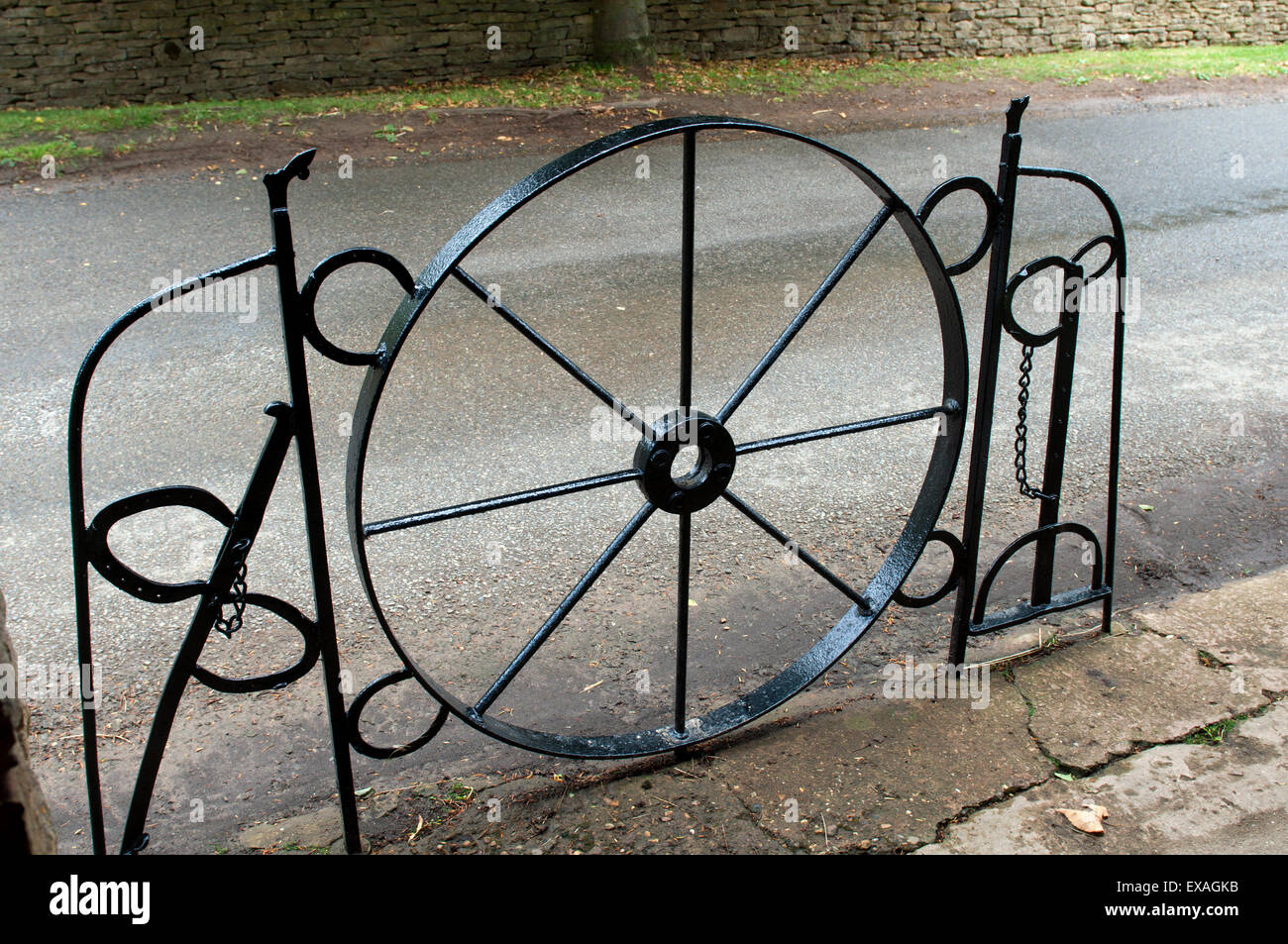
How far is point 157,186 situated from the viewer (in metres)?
7.60

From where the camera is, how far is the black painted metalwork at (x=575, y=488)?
1985 mm

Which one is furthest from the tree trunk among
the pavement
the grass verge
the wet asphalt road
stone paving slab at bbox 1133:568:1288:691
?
the pavement

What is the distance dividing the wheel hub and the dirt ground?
6.53 metres

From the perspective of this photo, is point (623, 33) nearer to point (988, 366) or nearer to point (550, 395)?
point (550, 395)

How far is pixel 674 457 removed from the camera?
2521 mm

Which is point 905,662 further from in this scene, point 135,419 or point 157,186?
point 157,186

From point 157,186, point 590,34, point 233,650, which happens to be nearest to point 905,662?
point 233,650

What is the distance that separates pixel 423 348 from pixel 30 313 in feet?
6.76

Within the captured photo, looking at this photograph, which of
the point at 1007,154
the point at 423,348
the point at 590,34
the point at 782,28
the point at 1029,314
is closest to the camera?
the point at 1007,154

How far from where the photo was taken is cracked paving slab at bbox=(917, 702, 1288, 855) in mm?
2533

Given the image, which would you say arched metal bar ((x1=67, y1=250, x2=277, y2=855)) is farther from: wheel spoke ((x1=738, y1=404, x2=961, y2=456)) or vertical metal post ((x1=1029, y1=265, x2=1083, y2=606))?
vertical metal post ((x1=1029, y1=265, x2=1083, y2=606))

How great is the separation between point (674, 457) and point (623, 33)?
10.2 m

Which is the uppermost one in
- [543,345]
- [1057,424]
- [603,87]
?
[603,87]

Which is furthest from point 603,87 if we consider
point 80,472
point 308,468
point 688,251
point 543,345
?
point 80,472
